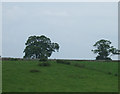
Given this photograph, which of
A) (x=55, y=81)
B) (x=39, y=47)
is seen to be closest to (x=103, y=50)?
(x=39, y=47)

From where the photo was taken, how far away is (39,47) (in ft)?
246

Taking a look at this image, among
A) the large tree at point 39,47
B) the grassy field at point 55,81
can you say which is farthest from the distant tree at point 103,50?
the grassy field at point 55,81

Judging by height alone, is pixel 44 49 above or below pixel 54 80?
above

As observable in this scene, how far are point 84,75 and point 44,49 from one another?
1741 inches

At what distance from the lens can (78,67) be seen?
39406 millimetres

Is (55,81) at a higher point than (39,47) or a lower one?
lower

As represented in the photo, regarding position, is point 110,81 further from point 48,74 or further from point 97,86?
point 48,74

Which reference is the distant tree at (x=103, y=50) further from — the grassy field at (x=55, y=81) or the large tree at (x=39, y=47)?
the grassy field at (x=55, y=81)

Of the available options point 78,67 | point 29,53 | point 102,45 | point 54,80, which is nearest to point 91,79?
point 54,80

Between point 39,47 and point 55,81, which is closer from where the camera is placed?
point 55,81

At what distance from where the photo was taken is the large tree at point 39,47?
7412 centimetres

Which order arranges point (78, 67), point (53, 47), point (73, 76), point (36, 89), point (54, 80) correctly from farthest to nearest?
point (53, 47)
point (78, 67)
point (73, 76)
point (54, 80)
point (36, 89)

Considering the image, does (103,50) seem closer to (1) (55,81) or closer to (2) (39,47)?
(2) (39,47)

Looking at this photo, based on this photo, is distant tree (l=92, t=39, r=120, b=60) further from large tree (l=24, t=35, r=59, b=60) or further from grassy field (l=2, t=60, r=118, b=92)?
grassy field (l=2, t=60, r=118, b=92)
